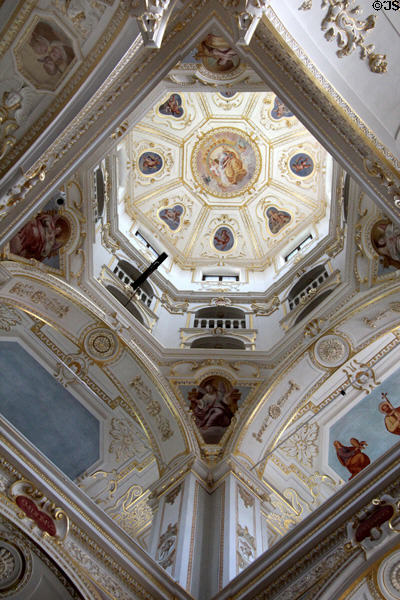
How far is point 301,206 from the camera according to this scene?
19172 mm

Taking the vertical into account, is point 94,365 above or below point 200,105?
below

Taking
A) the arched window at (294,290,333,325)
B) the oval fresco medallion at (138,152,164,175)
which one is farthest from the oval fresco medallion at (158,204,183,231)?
the arched window at (294,290,333,325)

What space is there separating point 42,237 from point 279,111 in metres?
10.8

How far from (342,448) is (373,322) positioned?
316 centimetres

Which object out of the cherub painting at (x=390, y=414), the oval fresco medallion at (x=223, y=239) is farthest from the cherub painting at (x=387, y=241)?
the oval fresco medallion at (x=223, y=239)

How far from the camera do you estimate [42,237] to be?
1215 centimetres

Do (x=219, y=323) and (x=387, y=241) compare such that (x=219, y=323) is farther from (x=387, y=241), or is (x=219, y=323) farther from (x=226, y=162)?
(x=226, y=162)

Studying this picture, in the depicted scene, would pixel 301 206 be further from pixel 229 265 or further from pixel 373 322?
pixel 373 322

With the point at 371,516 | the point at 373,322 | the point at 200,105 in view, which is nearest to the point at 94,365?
the point at 373,322

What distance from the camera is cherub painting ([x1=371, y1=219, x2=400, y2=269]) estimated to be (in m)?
11.1

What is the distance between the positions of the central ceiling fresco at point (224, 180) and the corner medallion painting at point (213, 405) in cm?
608

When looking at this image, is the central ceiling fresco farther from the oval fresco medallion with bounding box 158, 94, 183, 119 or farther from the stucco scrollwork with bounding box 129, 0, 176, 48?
the stucco scrollwork with bounding box 129, 0, 176, 48

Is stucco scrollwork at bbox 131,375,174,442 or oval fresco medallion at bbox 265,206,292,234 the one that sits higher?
oval fresco medallion at bbox 265,206,292,234

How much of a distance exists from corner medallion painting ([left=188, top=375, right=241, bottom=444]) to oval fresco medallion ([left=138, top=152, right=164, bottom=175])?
9.50m
